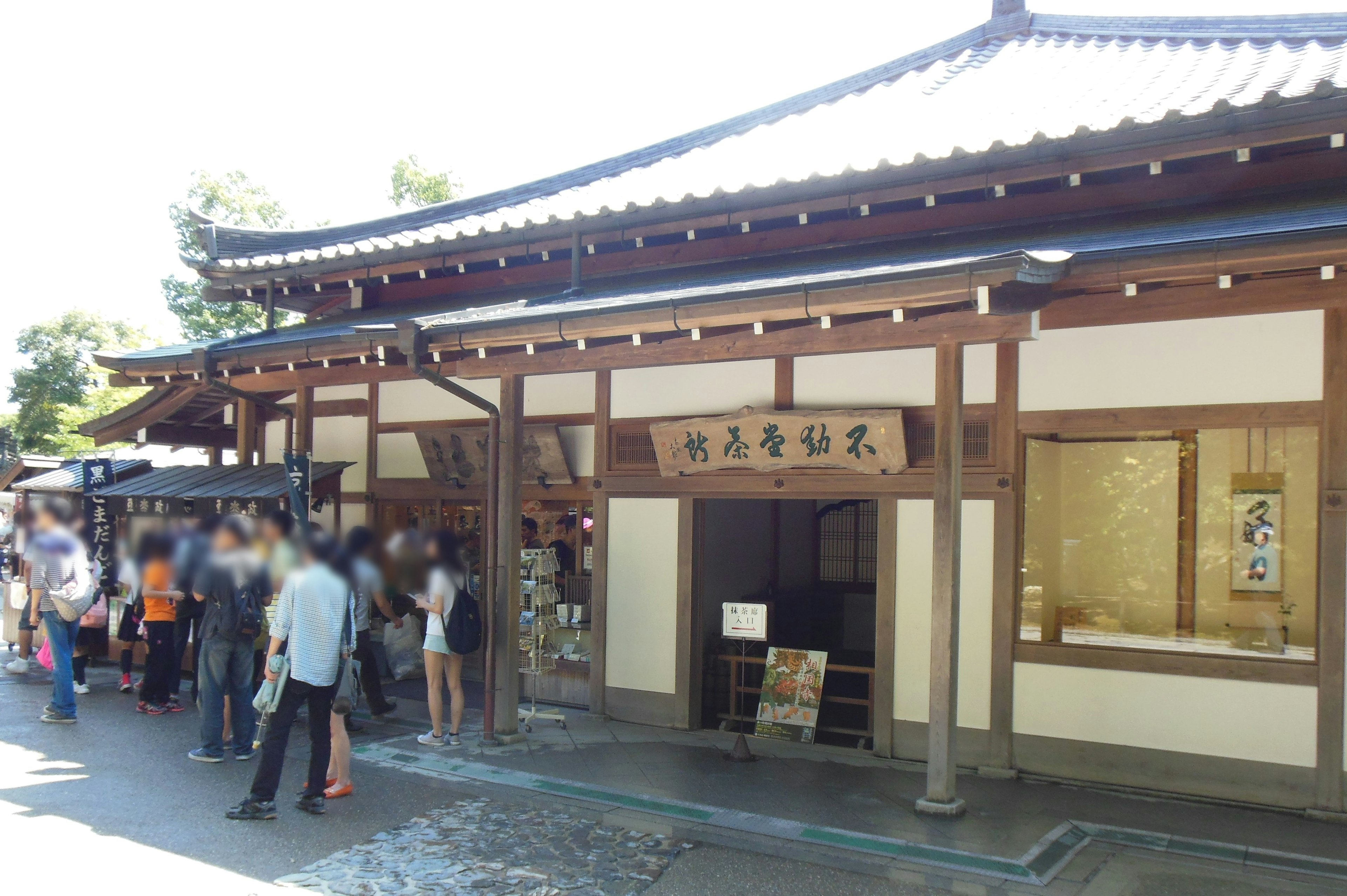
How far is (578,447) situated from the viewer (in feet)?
30.2

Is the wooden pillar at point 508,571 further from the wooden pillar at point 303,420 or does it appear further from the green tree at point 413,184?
the green tree at point 413,184

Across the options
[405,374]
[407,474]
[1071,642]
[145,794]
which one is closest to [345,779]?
[145,794]


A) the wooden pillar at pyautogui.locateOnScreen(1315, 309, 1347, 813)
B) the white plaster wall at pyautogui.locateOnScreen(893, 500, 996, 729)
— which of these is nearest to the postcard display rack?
the white plaster wall at pyautogui.locateOnScreen(893, 500, 996, 729)

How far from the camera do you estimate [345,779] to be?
6285mm

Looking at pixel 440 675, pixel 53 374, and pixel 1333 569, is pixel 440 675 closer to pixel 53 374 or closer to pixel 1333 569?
pixel 53 374

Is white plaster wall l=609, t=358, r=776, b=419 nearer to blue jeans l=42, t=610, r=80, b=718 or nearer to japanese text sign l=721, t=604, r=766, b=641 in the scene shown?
japanese text sign l=721, t=604, r=766, b=641

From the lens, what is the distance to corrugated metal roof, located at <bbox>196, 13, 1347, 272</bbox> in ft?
22.4

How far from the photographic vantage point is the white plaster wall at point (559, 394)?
918 centimetres

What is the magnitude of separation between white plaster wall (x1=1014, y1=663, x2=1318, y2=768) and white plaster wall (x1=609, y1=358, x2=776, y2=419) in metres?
3.10

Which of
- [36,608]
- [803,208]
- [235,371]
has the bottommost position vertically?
[36,608]

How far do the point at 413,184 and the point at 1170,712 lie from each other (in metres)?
22.5

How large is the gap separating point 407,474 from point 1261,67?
876cm

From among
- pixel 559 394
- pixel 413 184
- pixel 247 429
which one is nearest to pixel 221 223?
pixel 247 429

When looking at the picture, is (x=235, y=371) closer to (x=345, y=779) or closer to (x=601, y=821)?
(x=345, y=779)
